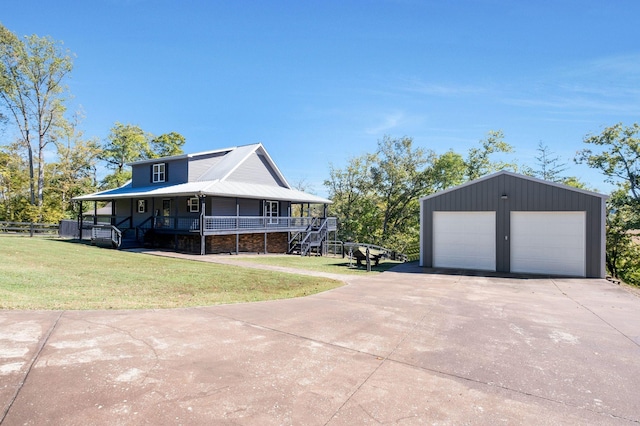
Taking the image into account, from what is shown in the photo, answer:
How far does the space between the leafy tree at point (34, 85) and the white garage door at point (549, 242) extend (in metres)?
38.2

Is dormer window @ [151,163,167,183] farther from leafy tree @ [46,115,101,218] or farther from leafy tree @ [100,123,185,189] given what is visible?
leafy tree @ [100,123,185,189]

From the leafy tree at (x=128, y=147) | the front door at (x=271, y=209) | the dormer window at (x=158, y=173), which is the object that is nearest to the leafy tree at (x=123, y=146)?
the leafy tree at (x=128, y=147)

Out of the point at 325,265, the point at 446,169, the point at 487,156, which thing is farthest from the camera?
the point at 487,156

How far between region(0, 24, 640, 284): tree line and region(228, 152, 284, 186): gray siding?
13207 mm

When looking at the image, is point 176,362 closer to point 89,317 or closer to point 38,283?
point 89,317

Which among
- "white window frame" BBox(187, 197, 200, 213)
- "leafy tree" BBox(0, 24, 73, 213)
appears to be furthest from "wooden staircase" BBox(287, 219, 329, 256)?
"leafy tree" BBox(0, 24, 73, 213)

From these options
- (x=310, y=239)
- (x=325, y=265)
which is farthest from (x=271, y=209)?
(x=325, y=265)


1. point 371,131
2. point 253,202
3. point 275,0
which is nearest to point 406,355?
point 275,0

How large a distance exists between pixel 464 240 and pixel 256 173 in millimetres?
15826

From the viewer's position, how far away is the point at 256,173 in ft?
83.0

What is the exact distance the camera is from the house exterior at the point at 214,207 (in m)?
20.2

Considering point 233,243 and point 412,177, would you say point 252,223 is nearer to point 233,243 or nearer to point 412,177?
point 233,243

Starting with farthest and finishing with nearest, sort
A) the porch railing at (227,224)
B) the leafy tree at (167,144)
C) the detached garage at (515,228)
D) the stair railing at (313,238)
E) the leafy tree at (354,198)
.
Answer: the leafy tree at (167,144) < the leafy tree at (354,198) < the stair railing at (313,238) < the porch railing at (227,224) < the detached garage at (515,228)

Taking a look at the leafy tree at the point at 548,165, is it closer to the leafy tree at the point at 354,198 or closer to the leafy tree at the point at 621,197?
the leafy tree at the point at 621,197
